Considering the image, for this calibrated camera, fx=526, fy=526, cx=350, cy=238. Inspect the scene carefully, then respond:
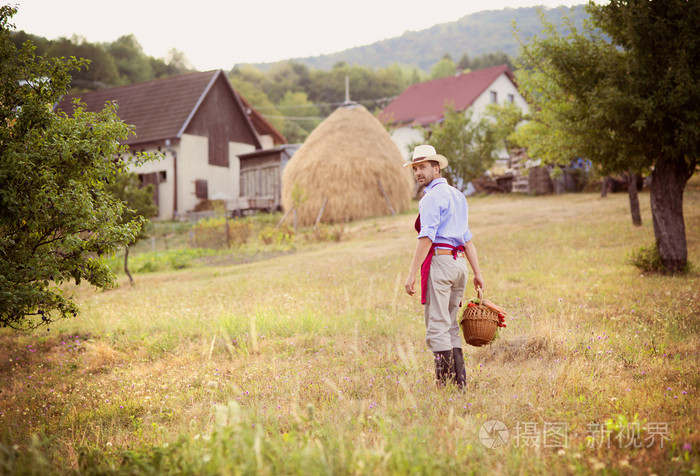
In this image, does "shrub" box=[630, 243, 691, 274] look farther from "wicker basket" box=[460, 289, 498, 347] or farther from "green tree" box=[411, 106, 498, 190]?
"green tree" box=[411, 106, 498, 190]

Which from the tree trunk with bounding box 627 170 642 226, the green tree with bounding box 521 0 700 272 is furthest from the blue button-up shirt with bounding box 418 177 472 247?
the tree trunk with bounding box 627 170 642 226

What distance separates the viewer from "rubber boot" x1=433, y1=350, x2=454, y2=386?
174 inches

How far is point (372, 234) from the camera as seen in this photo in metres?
19.4

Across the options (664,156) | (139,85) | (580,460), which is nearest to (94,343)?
(580,460)

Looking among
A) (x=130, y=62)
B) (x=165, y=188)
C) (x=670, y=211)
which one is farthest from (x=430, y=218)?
(x=130, y=62)

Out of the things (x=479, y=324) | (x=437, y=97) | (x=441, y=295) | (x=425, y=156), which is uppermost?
(x=437, y=97)

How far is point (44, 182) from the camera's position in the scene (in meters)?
4.74

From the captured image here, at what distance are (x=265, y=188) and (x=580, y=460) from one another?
2753cm

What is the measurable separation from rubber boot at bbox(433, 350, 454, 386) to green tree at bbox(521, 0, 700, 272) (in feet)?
20.0

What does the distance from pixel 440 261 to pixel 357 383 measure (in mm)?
1374

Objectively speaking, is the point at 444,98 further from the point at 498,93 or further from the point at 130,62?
the point at 130,62

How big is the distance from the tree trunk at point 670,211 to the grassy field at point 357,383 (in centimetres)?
44

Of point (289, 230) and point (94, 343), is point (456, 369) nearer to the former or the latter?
point (94, 343)

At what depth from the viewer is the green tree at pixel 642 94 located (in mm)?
8320
